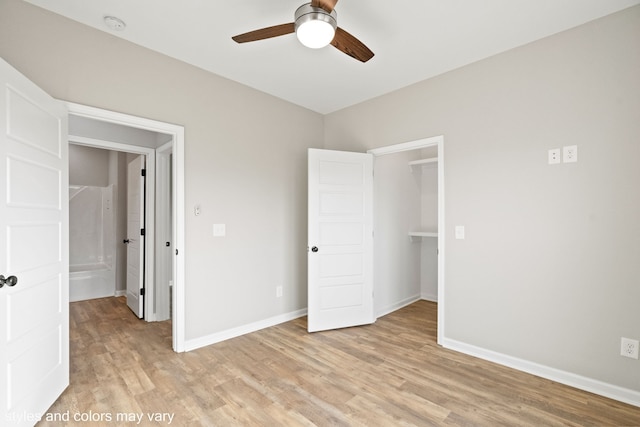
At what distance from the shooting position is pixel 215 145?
10.2ft

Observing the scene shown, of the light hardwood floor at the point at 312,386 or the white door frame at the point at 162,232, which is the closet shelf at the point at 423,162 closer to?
the light hardwood floor at the point at 312,386

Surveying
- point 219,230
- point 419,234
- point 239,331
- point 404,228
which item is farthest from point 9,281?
point 419,234

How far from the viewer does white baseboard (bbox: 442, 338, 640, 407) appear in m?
2.11

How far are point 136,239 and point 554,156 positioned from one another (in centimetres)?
455

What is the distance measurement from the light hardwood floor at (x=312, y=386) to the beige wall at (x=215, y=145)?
1.72 feet

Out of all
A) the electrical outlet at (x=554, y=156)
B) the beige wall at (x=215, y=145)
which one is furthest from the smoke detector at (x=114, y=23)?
the electrical outlet at (x=554, y=156)

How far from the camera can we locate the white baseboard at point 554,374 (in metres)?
2.11

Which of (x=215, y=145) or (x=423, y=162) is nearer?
(x=215, y=145)

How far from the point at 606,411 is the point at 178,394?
2.88m

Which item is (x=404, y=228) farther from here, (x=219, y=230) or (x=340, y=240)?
(x=219, y=230)

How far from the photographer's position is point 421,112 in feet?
10.6

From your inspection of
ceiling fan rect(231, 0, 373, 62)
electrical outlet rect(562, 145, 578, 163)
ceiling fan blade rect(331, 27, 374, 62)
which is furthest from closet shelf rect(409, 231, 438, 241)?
ceiling fan rect(231, 0, 373, 62)

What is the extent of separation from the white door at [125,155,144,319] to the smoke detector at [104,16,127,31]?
5.82 ft

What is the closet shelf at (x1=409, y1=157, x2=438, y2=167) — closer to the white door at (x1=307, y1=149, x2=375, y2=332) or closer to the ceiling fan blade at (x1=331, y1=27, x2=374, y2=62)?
the white door at (x1=307, y1=149, x2=375, y2=332)
